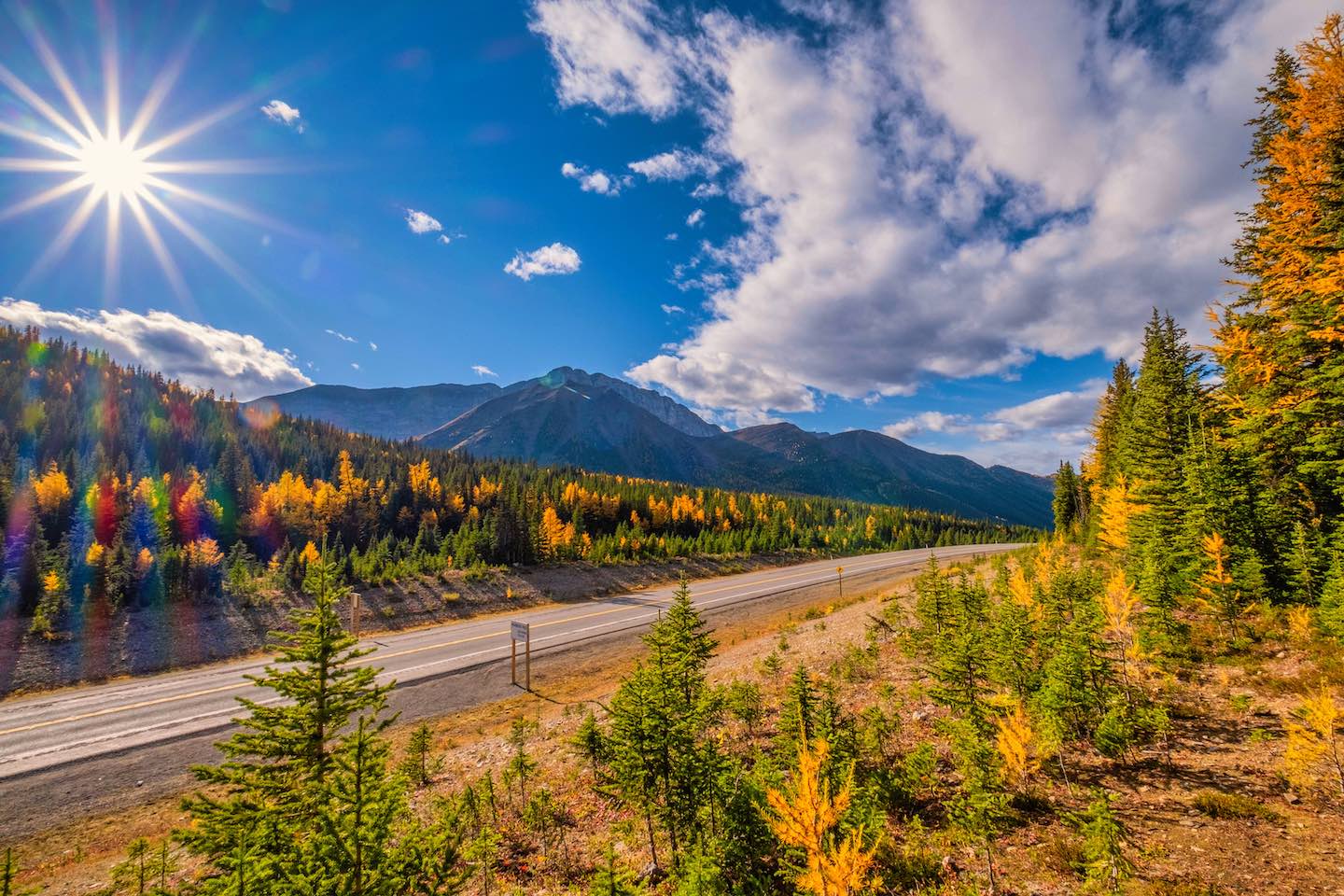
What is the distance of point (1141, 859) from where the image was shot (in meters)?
6.19

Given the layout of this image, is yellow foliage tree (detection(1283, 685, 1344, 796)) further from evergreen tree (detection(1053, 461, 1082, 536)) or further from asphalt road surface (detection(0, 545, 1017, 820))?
evergreen tree (detection(1053, 461, 1082, 536))

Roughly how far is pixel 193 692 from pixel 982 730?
89.3 ft

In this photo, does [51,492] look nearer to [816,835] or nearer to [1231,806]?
[816,835]

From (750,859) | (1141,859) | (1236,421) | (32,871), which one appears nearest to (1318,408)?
(1236,421)

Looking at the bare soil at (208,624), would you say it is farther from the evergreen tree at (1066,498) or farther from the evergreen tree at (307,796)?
the evergreen tree at (1066,498)

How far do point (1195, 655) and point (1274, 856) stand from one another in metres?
8.90

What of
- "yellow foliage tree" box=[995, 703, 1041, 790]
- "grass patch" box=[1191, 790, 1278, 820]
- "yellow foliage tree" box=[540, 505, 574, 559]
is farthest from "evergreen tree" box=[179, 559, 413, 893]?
"yellow foliage tree" box=[540, 505, 574, 559]

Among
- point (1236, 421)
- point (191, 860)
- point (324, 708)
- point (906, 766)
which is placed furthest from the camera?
point (1236, 421)

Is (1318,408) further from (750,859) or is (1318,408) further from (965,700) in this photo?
(750,859)

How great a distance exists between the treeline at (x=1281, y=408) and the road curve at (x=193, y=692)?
21.6 m

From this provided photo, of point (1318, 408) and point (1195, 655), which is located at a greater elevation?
point (1318, 408)

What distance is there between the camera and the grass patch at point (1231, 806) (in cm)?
678

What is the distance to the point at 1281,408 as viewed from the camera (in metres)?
13.7

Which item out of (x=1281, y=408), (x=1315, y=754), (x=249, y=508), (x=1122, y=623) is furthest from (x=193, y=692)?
(x=249, y=508)
